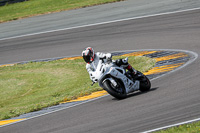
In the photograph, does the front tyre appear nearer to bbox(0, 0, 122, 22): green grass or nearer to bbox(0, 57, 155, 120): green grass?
bbox(0, 57, 155, 120): green grass

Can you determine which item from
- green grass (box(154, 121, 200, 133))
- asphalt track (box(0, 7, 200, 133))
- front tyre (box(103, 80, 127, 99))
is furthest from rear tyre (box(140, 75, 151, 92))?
green grass (box(154, 121, 200, 133))

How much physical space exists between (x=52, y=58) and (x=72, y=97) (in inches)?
316

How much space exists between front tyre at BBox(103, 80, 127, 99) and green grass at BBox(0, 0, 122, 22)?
21.5 m

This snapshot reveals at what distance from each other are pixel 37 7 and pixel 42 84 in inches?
788

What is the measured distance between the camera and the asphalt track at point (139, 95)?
860 centimetres

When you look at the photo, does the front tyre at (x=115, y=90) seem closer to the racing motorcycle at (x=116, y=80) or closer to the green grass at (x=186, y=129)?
the racing motorcycle at (x=116, y=80)

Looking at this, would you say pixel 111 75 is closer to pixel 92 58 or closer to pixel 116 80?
pixel 116 80

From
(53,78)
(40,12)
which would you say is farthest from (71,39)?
(40,12)

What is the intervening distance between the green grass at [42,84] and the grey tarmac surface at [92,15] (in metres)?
7.69

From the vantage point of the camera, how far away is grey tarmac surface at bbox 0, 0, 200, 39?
1024 inches

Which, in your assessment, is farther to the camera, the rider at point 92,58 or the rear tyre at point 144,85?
the rear tyre at point 144,85

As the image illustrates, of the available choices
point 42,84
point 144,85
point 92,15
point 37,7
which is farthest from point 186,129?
point 37,7

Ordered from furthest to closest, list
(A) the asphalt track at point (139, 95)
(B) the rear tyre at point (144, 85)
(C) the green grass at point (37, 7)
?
1. (C) the green grass at point (37, 7)
2. (B) the rear tyre at point (144, 85)
3. (A) the asphalt track at point (139, 95)

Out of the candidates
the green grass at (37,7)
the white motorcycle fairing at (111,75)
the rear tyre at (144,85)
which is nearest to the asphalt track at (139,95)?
the rear tyre at (144,85)
